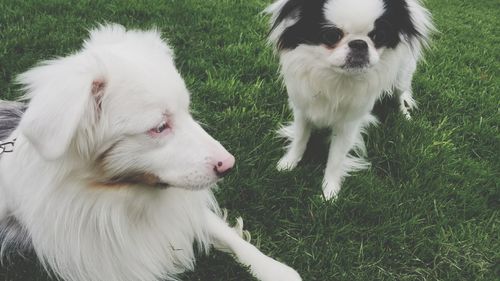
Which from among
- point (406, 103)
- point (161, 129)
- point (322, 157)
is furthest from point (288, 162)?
point (161, 129)

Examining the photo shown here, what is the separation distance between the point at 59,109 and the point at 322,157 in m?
2.22

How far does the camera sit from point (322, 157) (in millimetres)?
3264

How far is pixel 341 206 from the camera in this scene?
2.73 metres

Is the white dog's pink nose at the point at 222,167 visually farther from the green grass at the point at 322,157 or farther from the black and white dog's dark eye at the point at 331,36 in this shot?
the black and white dog's dark eye at the point at 331,36

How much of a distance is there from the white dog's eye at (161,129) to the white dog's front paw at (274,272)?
94 centimetres

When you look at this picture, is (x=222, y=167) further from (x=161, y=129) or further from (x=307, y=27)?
(x=307, y=27)

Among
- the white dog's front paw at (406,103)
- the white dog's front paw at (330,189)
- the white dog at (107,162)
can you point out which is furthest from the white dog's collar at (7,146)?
the white dog's front paw at (406,103)

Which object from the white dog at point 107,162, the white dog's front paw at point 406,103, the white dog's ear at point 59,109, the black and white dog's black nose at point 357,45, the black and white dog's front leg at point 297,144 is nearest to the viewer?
the white dog's ear at point 59,109

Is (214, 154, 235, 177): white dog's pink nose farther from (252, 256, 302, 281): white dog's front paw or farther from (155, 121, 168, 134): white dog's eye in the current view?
Result: (252, 256, 302, 281): white dog's front paw

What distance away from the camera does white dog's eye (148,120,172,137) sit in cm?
157

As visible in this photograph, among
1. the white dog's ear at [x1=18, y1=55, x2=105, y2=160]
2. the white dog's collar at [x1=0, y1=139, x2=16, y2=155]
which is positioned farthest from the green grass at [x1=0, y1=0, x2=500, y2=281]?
the white dog's ear at [x1=18, y1=55, x2=105, y2=160]

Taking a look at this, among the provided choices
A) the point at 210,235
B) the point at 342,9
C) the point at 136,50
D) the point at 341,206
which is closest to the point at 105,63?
the point at 136,50

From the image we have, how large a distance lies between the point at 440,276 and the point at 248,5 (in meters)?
3.82

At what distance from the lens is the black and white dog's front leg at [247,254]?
217 centimetres
